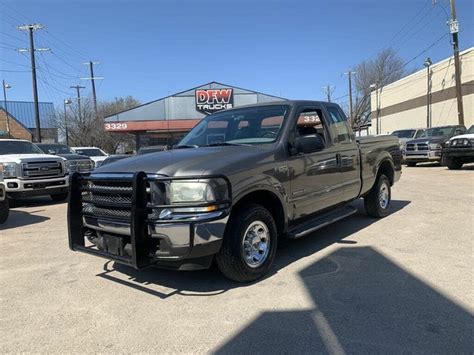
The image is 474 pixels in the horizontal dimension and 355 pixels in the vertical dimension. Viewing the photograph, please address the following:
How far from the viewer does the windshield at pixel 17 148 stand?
39.6 ft

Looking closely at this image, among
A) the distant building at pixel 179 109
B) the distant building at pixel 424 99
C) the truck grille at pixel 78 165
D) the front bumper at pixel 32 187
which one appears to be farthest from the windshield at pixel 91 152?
the distant building at pixel 424 99

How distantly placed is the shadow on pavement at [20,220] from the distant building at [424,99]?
27.9m

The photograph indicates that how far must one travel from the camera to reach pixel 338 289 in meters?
4.30

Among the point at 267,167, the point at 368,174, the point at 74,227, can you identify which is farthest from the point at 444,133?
the point at 74,227

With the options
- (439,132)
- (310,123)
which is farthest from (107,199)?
(439,132)

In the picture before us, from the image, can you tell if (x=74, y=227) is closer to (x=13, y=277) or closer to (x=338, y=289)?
(x=13, y=277)

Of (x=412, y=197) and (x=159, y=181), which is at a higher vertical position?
(x=159, y=181)

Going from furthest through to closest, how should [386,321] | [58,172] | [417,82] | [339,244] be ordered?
[417,82]
[58,172]
[339,244]
[386,321]

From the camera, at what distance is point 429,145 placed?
1914cm

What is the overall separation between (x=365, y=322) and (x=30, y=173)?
32.7ft

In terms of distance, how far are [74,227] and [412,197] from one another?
802 cm

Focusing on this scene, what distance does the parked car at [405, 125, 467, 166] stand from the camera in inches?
751

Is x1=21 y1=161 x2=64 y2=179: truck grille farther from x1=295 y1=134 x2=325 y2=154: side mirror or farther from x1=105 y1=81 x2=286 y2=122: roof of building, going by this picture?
x1=105 y1=81 x2=286 y2=122: roof of building

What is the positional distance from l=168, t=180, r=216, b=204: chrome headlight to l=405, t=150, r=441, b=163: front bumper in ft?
57.8
